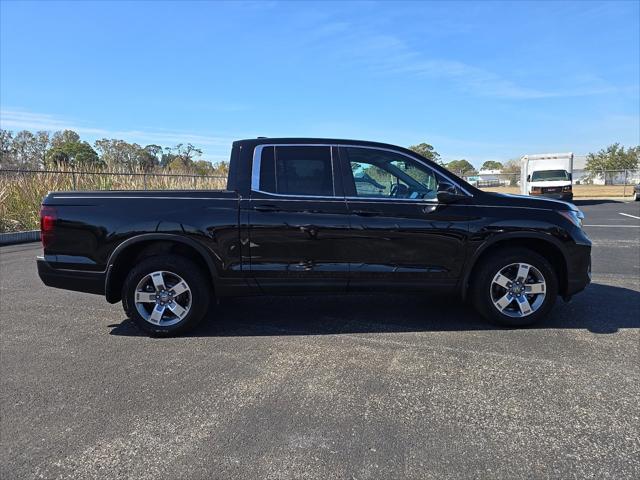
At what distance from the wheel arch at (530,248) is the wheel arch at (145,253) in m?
2.61

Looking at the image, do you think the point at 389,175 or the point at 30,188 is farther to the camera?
the point at 30,188

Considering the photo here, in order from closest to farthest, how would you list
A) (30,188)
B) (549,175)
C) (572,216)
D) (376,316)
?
(572,216), (376,316), (30,188), (549,175)

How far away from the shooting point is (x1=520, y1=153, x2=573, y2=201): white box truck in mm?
24031

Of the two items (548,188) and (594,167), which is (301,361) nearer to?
(548,188)

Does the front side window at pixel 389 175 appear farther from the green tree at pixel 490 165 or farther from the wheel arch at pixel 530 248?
the green tree at pixel 490 165

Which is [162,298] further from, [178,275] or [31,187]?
[31,187]

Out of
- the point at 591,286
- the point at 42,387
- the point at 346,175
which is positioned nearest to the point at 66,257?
the point at 42,387

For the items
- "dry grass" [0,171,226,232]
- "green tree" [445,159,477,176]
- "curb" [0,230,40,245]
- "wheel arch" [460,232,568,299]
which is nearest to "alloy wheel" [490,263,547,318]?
"wheel arch" [460,232,568,299]

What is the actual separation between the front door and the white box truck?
853 inches

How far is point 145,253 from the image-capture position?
15.6 ft

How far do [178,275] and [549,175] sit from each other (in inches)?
978

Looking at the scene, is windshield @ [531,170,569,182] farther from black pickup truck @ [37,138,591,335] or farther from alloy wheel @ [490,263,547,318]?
alloy wheel @ [490,263,547,318]

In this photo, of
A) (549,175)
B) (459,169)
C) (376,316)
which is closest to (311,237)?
(376,316)

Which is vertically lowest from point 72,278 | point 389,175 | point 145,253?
point 72,278
